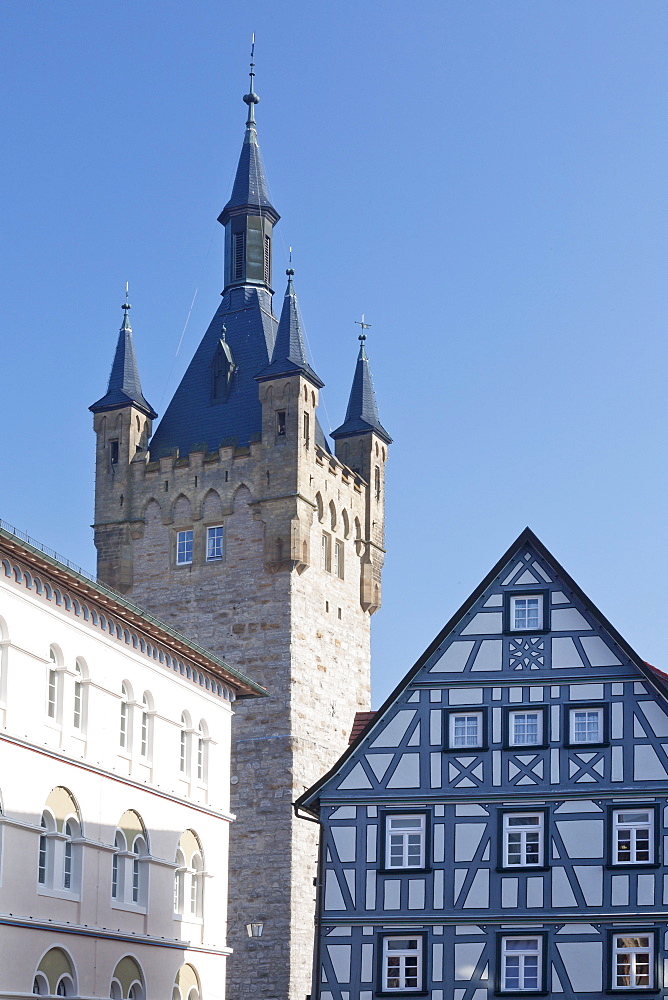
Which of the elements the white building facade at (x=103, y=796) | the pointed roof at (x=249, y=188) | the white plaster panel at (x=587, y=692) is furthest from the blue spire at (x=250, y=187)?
the white plaster panel at (x=587, y=692)

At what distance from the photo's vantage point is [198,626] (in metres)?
55.7

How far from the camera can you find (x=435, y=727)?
117 ft

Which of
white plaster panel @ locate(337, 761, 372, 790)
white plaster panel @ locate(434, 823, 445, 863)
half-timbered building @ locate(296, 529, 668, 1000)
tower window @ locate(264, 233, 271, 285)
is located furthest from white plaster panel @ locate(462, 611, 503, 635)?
tower window @ locate(264, 233, 271, 285)

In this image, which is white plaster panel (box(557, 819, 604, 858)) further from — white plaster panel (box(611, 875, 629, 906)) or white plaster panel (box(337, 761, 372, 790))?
white plaster panel (box(337, 761, 372, 790))

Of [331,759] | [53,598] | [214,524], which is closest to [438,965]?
[53,598]

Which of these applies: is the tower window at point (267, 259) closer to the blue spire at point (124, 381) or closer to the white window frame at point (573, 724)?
the blue spire at point (124, 381)

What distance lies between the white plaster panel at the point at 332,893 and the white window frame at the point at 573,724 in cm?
537

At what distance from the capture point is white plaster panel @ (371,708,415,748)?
35750 mm

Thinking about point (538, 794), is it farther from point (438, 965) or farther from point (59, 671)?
point (59, 671)

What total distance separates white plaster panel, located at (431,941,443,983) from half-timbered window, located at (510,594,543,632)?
642cm

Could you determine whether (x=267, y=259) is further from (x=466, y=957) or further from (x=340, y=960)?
(x=466, y=957)

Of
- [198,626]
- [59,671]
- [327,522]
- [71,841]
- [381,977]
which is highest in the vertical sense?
[327,522]

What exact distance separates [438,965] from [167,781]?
296 inches

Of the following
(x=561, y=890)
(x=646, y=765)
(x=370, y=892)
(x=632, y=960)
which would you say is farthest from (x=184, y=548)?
(x=632, y=960)
